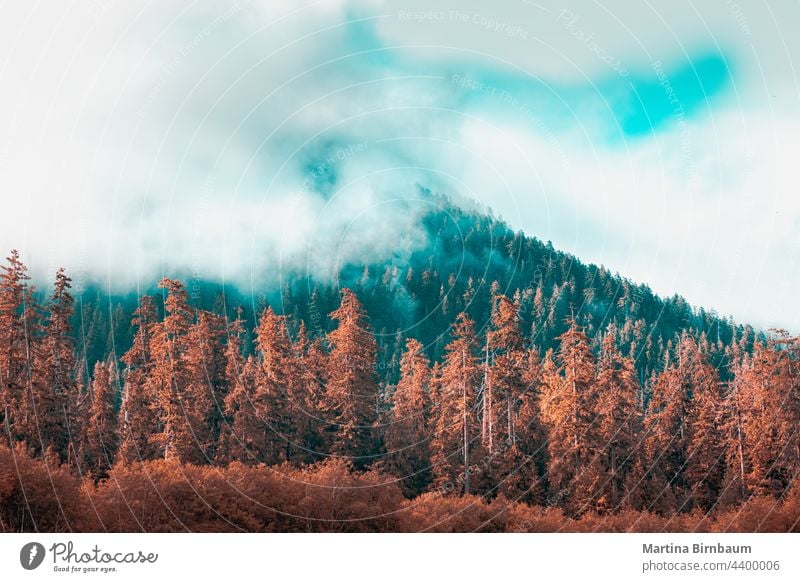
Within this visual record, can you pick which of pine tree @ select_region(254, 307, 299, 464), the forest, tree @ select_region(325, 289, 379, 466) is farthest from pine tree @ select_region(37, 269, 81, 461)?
tree @ select_region(325, 289, 379, 466)

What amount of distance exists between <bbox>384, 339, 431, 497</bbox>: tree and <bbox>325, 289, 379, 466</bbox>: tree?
58.4 inches

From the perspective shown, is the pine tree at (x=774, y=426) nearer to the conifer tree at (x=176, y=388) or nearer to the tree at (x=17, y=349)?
the conifer tree at (x=176, y=388)

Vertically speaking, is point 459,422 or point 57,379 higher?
point 57,379

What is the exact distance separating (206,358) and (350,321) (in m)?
10.5

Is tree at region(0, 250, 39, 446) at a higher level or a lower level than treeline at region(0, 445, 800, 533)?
higher

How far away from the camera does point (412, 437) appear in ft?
151

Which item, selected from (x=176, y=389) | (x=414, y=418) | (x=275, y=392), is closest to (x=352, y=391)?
(x=275, y=392)

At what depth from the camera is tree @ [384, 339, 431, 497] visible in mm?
43094

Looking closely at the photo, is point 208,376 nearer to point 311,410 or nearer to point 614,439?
point 311,410

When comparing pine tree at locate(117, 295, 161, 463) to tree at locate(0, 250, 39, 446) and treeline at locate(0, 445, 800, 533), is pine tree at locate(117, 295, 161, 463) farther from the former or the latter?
treeline at locate(0, 445, 800, 533)

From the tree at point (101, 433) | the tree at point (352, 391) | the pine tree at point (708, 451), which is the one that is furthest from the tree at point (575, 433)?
the tree at point (101, 433)

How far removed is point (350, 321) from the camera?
44.9m

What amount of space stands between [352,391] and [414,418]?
327 inches
